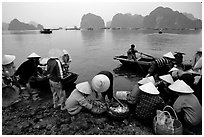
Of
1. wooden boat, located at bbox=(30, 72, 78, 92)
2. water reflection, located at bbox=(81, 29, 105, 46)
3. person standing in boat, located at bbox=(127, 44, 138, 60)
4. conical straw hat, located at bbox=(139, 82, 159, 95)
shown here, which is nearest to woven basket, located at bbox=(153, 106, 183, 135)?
conical straw hat, located at bbox=(139, 82, 159, 95)

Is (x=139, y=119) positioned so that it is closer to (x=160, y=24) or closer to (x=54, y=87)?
(x=54, y=87)

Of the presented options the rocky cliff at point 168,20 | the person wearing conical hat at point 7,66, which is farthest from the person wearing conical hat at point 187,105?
the rocky cliff at point 168,20

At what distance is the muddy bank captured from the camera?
14.9 ft

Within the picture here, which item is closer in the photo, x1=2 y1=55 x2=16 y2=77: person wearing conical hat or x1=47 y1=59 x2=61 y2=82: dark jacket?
x1=47 y1=59 x2=61 y2=82: dark jacket

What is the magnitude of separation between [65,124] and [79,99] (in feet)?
3.18

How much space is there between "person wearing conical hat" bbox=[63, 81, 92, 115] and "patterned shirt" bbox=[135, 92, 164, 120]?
5.28 ft

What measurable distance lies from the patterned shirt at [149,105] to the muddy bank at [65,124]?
475 mm

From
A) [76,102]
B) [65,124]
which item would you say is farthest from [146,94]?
[65,124]

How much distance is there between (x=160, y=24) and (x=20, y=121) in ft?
647

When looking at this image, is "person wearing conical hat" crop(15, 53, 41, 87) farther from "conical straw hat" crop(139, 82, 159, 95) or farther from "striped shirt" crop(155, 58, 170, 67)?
"striped shirt" crop(155, 58, 170, 67)

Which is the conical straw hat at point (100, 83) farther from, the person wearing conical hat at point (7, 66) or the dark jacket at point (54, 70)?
the person wearing conical hat at point (7, 66)

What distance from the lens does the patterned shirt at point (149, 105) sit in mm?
4320

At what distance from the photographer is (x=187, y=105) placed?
4.13 m

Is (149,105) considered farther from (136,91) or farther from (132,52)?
(132,52)
